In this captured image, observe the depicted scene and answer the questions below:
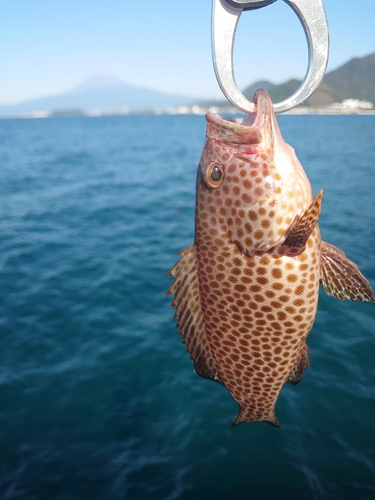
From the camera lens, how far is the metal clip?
243 cm

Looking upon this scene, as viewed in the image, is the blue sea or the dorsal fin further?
the blue sea

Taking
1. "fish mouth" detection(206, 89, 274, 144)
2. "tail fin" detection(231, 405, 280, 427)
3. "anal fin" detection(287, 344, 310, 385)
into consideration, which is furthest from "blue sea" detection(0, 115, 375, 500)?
"fish mouth" detection(206, 89, 274, 144)

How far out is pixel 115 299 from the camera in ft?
44.0

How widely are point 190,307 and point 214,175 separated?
121cm

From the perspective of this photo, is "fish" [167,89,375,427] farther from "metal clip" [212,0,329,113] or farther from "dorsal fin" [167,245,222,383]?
"metal clip" [212,0,329,113]

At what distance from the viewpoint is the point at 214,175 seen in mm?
3273

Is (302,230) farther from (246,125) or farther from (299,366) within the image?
(299,366)

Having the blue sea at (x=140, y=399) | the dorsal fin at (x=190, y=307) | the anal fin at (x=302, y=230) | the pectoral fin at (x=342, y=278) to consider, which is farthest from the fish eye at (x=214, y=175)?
the blue sea at (x=140, y=399)

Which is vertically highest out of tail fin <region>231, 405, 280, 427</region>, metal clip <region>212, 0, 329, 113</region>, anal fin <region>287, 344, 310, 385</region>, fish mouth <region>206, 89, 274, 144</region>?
metal clip <region>212, 0, 329, 113</region>

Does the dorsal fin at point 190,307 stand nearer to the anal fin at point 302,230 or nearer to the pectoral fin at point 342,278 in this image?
the anal fin at point 302,230

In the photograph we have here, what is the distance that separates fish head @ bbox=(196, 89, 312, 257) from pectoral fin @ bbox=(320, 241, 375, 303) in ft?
2.02

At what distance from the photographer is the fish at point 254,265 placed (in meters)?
3.05

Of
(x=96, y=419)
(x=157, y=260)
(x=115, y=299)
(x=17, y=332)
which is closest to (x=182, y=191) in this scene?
(x=157, y=260)

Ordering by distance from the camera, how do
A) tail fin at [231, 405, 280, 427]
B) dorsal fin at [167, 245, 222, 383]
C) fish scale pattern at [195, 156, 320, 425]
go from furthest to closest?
tail fin at [231, 405, 280, 427]
dorsal fin at [167, 245, 222, 383]
fish scale pattern at [195, 156, 320, 425]
